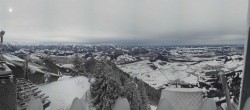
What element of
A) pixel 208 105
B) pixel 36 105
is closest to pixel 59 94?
pixel 36 105

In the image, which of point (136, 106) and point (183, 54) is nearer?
point (136, 106)

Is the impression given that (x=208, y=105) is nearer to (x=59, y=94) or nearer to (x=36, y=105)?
(x=36, y=105)

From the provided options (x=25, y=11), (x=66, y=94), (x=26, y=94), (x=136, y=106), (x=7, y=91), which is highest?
(x=25, y=11)

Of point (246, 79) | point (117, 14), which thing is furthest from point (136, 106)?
point (117, 14)

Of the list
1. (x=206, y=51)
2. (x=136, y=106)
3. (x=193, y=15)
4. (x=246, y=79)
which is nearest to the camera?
(x=246, y=79)

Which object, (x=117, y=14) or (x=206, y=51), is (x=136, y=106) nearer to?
(x=206, y=51)

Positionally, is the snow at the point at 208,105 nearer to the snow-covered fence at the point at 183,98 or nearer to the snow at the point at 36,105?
the snow at the point at 36,105

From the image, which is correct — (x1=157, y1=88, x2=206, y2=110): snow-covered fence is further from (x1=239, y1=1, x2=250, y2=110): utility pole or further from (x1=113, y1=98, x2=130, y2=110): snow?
(x1=113, y1=98, x2=130, y2=110): snow

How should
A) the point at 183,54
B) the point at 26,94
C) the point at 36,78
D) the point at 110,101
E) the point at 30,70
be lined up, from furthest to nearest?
1. the point at 183,54
2. the point at 110,101
3. the point at 36,78
4. the point at 30,70
5. the point at 26,94

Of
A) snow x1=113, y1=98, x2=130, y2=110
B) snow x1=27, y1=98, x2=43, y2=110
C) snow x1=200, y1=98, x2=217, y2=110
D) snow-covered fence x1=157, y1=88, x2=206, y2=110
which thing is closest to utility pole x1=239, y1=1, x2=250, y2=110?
snow-covered fence x1=157, y1=88, x2=206, y2=110

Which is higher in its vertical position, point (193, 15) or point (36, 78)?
point (193, 15)

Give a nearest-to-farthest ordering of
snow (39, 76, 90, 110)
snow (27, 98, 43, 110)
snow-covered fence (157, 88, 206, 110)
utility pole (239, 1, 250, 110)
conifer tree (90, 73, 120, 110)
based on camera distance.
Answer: snow (27, 98, 43, 110), utility pole (239, 1, 250, 110), snow-covered fence (157, 88, 206, 110), snow (39, 76, 90, 110), conifer tree (90, 73, 120, 110)
